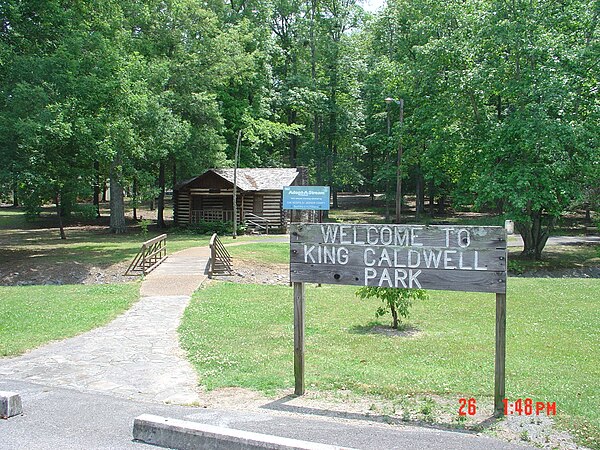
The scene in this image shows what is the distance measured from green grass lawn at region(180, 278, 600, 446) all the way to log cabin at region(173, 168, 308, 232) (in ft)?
74.0

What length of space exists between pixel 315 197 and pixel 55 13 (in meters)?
14.2

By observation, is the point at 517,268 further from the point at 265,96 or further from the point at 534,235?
Result: the point at 265,96

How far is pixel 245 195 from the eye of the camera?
39.7 metres

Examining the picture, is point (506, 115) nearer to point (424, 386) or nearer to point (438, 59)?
point (438, 59)

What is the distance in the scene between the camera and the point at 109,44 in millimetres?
24953

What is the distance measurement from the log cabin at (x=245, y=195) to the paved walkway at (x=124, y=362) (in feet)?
83.3

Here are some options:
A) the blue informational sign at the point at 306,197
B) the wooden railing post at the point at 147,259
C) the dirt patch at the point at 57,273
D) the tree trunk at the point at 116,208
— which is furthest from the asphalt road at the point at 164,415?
the tree trunk at the point at 116,208

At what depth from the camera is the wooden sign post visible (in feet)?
21.1

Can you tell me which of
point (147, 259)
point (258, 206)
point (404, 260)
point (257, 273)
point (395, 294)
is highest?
point (258, 206)

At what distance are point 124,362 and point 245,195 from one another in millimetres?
31048

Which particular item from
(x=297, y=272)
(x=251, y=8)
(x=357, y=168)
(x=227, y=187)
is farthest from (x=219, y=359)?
(x=357, y=168)
